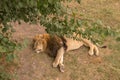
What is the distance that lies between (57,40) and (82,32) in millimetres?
1899

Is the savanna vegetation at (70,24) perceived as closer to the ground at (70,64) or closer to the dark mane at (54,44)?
the ground at (70,64)

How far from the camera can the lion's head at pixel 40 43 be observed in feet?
16.7

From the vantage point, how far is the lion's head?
5.08 metres

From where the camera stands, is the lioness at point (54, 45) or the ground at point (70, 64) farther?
the lioness at point (54, 45)

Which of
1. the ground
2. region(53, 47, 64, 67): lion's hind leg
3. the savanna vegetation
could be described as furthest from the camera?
region(53, 47, 64, 67): lion's hind leg

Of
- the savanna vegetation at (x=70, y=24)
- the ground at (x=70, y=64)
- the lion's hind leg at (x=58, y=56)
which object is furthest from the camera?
the lion's hind leg at (x=58, y=56)

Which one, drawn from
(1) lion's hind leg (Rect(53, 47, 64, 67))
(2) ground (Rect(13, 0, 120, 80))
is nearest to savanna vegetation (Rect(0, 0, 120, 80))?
(2) ground (Rect(13, 0, 120, 80))

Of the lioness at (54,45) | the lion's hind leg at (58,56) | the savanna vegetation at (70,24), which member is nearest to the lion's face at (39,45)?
the lioness at (54,45)

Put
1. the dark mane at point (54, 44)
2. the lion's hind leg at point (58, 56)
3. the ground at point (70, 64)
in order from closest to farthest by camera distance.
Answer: the ground at point (70, 64)
the lion's hind leg at point (58, 56)
the dark mane at point (54, 44)

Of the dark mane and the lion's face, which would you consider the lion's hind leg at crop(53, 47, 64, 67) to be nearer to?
the dark mane

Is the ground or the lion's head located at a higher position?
the lion's head

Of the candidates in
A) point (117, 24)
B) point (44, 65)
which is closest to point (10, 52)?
point (44, 65)

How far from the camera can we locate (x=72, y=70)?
4977 mm

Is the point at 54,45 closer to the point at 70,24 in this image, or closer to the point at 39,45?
the point at 39,45
